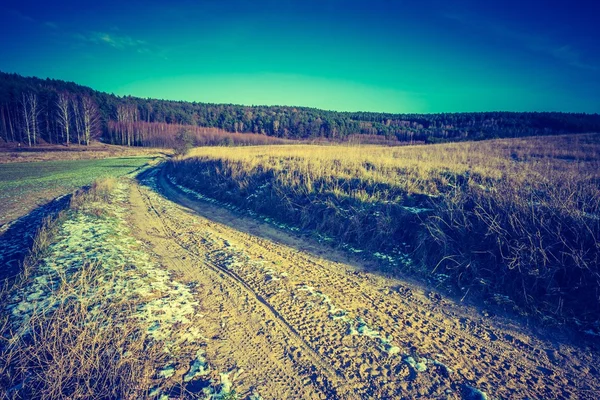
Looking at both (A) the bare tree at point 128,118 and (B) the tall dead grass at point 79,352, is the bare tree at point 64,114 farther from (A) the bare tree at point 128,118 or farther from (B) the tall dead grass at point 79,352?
(B) the tall dead grass at point 79,352

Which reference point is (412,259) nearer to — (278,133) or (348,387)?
(348,387)

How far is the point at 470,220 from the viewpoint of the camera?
5.81m

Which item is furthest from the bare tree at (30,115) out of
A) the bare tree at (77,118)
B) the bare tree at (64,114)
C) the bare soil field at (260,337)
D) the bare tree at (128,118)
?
the bare soil field at (260,337)

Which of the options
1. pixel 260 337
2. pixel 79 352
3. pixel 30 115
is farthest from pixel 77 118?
pixel 260 337

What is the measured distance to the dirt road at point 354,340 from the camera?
284cm

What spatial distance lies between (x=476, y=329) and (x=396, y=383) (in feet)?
5.74

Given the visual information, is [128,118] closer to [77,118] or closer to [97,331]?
[77,118]

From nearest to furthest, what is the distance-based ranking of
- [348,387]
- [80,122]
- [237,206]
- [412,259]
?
[348,387] → [412,259] → [237,206] → [80,122]

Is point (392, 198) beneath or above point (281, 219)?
above

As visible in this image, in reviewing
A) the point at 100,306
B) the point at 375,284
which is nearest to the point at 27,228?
the point at 100,306

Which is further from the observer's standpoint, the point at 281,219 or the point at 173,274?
the point at 281,219

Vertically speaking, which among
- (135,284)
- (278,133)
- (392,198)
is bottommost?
(135,284)

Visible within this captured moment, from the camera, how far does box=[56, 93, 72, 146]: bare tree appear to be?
5785 centimetres

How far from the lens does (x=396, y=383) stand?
9.37 ft
